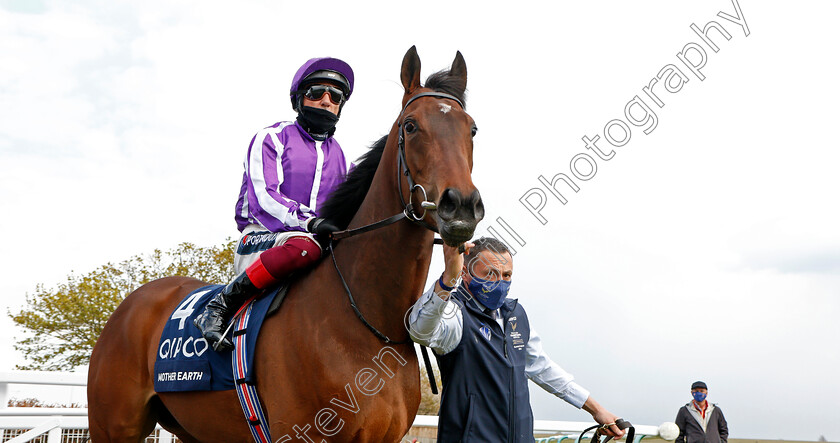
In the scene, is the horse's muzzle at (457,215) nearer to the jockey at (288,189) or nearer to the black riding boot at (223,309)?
the jockey at (288,189)

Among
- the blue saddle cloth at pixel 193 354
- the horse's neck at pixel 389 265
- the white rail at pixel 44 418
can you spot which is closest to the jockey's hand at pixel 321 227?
the horse's neck at pixel 389 265

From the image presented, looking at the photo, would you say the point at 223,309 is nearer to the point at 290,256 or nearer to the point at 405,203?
the point at 290,256

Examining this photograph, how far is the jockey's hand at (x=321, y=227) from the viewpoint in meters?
3.23

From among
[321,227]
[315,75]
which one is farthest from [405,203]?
[315,75]

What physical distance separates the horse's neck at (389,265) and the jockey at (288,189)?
303 millimetres

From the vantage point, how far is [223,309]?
11.1ft

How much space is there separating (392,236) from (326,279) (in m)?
0.43

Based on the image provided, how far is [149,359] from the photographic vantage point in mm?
4160

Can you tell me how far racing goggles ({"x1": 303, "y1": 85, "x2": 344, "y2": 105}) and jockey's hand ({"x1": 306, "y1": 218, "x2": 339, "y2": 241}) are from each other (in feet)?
2.76

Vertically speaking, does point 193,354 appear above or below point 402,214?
below

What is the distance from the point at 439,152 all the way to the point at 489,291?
36.2 inches

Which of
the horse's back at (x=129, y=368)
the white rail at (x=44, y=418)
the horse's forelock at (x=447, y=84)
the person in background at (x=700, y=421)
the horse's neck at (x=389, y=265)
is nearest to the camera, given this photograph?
the horse's neck at (x=389, y=265)

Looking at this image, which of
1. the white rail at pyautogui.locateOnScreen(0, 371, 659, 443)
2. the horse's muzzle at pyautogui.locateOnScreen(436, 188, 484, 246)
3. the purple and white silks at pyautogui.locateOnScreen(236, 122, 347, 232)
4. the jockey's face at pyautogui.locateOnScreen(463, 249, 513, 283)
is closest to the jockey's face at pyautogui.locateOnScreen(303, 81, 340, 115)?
the purple and white silks at pyautogui.locateOnScreen(236, 122, 347, 232)

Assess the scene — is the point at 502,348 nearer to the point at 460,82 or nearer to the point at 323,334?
the point at 323,334
